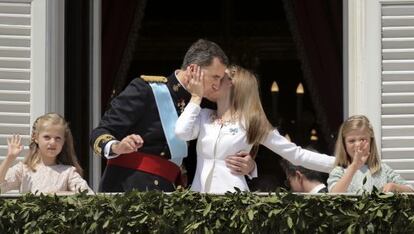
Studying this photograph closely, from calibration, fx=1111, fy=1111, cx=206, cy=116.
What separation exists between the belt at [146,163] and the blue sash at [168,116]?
0.18 feet

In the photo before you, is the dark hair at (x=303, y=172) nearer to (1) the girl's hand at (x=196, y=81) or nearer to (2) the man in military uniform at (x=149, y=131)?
(2) the man in military uniform at (x=149, y=131)

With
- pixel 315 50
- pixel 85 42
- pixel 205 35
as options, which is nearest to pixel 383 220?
pixel 85 42

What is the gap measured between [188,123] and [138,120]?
0.24 meters

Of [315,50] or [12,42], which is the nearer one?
[12,42]

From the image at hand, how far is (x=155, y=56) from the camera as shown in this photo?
35.7 feet

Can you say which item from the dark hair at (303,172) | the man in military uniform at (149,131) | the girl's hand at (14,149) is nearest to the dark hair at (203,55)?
the man in military uniform at (149,131)

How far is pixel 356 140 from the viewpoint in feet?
16.5

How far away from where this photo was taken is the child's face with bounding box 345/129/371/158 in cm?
498

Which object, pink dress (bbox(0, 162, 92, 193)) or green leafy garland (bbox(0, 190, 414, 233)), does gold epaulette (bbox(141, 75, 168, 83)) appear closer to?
pink dress (bbox(0, 162, 92, 193))

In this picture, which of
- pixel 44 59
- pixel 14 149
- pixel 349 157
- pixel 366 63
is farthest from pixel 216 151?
pixel 44 59

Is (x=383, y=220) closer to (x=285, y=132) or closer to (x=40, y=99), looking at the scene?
(x=40, y=99)

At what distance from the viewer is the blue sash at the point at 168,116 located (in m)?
4.88

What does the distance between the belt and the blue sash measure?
0.05m

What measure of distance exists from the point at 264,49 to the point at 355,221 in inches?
260
